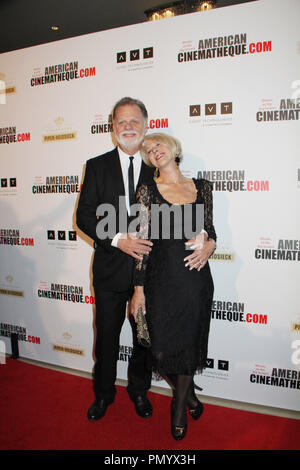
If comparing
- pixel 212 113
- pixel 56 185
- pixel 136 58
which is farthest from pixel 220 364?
pixel 136 58

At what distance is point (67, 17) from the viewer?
4.91m

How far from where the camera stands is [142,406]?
7.20 feet

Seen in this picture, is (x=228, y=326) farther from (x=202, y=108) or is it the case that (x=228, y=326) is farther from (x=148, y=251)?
(x=202, y=108)

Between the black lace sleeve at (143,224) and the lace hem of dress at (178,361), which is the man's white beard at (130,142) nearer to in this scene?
the black lace sleeve at (143,224)

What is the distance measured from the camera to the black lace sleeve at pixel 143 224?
1.78 m

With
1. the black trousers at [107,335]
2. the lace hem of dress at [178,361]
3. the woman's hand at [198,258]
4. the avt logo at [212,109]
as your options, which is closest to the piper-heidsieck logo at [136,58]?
the avt logo at [212,109]

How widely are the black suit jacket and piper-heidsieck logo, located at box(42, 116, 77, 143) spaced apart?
2.37ft

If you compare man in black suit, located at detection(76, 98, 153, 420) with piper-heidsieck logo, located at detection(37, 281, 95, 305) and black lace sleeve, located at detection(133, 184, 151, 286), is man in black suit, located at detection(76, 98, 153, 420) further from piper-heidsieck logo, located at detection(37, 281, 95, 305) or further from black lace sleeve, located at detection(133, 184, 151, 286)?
piper-heidsieck logo, located at detection(37, 281, 95, 305)

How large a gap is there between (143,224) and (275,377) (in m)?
1.54

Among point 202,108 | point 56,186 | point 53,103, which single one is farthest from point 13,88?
point 202,108

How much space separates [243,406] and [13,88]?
3296 mm

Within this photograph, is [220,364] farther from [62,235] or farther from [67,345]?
[62,235]
